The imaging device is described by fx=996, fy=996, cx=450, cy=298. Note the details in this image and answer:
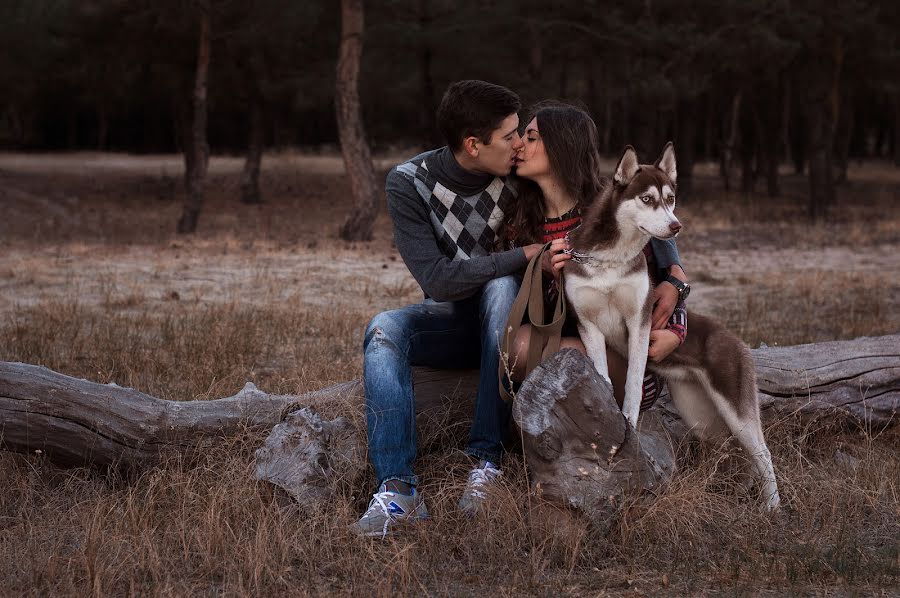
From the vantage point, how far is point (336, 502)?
15.1 ft

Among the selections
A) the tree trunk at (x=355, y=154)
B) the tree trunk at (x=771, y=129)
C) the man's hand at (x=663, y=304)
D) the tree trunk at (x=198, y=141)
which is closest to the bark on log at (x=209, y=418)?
the man's hand at (x=663, y=304)

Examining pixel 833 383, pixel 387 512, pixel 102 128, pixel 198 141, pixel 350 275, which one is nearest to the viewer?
pixel 387 512

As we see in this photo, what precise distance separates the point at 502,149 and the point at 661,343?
3.93 ft

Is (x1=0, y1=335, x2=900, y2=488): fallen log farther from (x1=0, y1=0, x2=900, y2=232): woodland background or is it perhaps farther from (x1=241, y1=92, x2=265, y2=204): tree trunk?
(x1=241, y1=92, x2=265, y2=204): tree trunk

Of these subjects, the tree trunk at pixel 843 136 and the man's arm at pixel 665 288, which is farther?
→ the tree trunk at pixel 843 136

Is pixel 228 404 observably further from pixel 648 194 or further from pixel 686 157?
Answer: pixel 686 157

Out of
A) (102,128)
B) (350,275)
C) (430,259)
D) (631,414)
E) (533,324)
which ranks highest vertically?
(430,259)

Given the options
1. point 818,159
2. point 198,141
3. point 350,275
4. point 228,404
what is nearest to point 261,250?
point 350,275

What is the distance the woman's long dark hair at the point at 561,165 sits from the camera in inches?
189

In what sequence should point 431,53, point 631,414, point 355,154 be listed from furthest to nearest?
point 431,53
point 355,154
point 631,414

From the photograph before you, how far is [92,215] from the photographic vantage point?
76.6ft

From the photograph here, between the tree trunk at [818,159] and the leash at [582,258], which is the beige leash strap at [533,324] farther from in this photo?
the tree trunk at [818,159]

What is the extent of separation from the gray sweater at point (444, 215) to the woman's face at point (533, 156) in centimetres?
24

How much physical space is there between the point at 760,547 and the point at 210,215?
71.5ft
